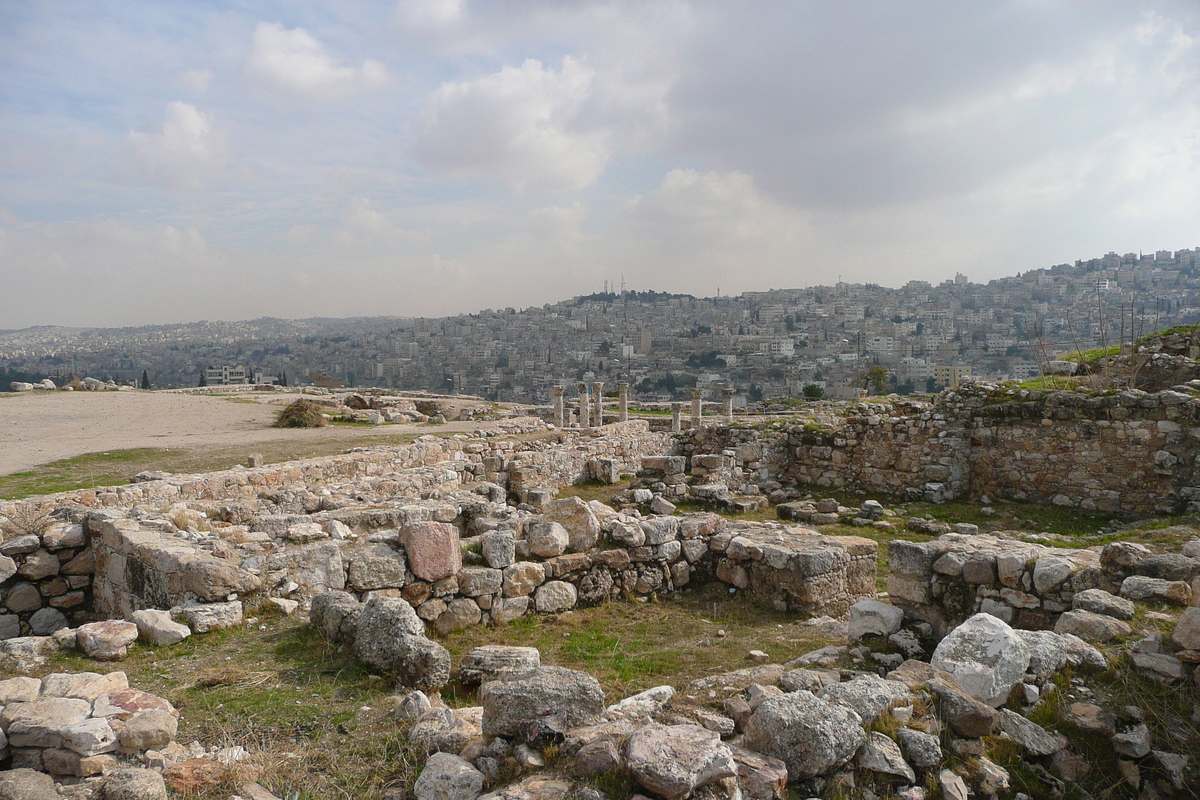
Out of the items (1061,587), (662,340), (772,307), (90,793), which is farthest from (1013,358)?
(90,793)

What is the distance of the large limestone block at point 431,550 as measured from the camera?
609 centimetres

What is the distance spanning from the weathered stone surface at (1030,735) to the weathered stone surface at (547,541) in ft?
13.7

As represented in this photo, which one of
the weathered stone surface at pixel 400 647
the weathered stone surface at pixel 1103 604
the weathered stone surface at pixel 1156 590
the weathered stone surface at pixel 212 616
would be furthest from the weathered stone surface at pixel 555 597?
the weathered stone surface at pixel 1156 590

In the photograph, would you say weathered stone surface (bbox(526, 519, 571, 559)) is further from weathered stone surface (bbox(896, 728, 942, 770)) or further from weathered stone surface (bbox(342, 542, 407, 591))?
weathered stone surface (bbox(896, 728, 942, 770))

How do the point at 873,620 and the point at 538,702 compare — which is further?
the point at 873,620

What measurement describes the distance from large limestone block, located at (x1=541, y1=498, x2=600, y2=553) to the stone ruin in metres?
0.03

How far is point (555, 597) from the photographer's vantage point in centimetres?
672

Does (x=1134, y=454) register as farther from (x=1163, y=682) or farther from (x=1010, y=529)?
(x=1163, y=682)

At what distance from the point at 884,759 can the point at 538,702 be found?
1.79 m

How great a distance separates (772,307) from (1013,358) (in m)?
73.5

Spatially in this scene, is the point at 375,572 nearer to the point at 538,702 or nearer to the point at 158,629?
the point at 158,629

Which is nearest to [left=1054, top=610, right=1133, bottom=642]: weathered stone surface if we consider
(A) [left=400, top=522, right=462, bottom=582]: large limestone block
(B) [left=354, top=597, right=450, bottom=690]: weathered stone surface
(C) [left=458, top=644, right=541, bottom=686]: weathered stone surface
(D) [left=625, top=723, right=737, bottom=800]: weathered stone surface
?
(D) [left=625, top=723, right=737, bottom=800]: weathered stone surface

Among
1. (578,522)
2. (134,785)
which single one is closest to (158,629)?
(134,785)

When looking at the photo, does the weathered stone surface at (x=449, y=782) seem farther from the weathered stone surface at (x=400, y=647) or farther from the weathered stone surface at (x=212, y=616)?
the weathered stone surface at (x=212, y=616)
